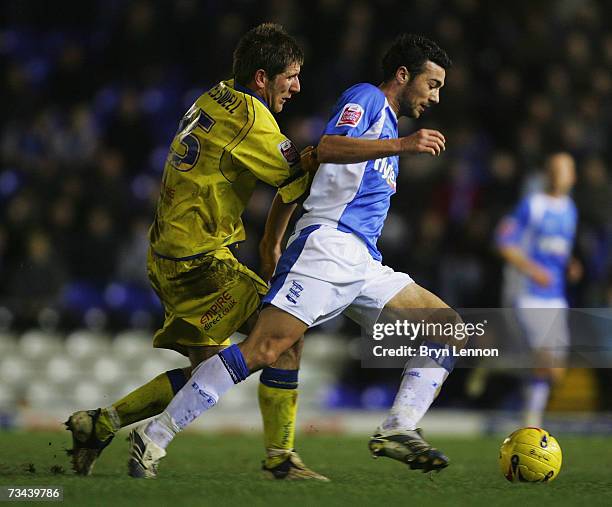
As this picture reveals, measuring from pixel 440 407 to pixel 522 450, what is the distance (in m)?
5.65

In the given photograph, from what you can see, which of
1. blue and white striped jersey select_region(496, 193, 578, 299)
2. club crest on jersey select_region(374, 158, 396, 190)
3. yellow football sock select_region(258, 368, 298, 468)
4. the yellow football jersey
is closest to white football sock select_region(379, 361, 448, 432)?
yellow football sock select_region(258, 368, 298, 468)

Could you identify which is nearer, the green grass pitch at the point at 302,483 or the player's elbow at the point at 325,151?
the green grass pitch at the point at 302,483

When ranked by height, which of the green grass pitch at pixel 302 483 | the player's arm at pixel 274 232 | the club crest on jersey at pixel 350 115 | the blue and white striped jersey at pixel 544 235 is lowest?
the green grass pitch at pixel 302 483

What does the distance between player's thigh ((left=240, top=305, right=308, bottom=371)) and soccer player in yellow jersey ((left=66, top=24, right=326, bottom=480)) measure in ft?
1.05

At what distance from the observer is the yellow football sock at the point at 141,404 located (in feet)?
18.5

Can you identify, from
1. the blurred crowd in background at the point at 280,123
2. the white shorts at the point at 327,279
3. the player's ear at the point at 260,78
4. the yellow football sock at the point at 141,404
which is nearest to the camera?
the white shorts at the point at 327,279

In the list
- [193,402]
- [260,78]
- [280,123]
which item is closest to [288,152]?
[260,78]

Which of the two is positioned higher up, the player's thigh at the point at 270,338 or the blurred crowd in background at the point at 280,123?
the blurred crowd in background at the point at 280,123

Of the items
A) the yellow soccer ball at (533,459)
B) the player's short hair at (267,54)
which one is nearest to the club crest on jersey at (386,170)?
the player's short hair at (267,54)

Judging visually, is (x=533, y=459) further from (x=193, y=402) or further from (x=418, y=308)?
(x=193, y=402)

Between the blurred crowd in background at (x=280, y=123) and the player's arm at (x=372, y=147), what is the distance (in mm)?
6147

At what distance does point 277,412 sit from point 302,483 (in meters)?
0.44

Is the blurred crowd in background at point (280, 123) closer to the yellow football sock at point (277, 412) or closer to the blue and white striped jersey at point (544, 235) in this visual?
the blue and white striped jersey at point (544, 235)

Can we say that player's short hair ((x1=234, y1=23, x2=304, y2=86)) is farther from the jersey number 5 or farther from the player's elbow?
the player's elbow
